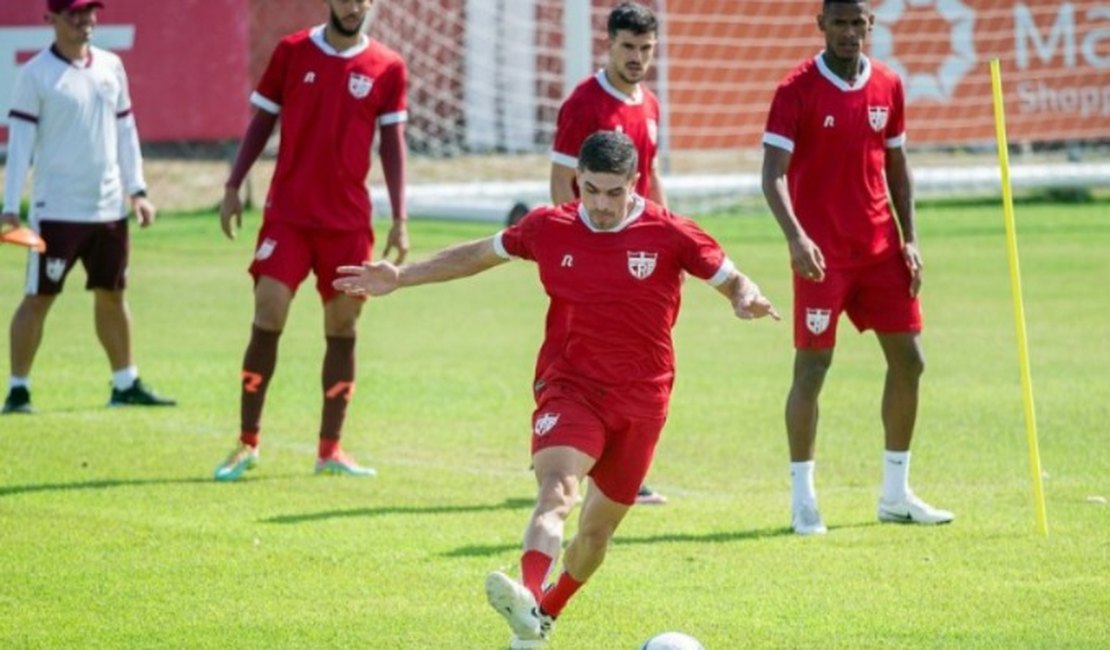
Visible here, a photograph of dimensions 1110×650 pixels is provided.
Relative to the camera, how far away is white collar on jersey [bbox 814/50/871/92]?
9.83 m

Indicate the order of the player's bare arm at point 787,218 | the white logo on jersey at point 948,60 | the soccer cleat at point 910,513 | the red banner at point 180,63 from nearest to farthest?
the player's bare arm at point 787,218 < the soccer cleat at point 910,513 < the red banner at point 180,63 < the white logo on jersey at point 948,60

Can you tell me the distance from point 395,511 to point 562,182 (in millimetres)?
1780

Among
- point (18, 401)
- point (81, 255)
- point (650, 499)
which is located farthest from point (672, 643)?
point (81, 255)

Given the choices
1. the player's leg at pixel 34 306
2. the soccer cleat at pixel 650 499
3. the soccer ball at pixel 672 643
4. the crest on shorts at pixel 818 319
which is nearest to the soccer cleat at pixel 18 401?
the player's leg at pixel 34 306

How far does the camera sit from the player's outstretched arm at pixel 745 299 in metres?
7.48

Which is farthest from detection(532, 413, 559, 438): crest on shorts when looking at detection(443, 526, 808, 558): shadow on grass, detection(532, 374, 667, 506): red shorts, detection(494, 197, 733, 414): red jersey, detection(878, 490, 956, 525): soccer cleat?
detection(878, 490, 956, 525): soccer cleat

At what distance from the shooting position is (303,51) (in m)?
11.3

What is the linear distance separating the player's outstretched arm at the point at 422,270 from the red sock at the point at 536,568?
1.09m

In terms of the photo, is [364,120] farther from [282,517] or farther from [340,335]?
[282,517]

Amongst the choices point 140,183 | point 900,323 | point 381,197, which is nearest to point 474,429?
point 140,183

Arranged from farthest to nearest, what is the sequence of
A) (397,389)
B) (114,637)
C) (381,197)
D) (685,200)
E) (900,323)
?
1. (685,200)
2. (381,197)
3. (397,389)
4. (900,323)
5. (114,637)

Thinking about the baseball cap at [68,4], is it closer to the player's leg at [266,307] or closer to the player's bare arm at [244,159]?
the player's bare arm at [244,159]

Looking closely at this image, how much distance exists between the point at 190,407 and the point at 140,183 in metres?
1.44

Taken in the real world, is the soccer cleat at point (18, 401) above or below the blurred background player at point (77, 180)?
below
